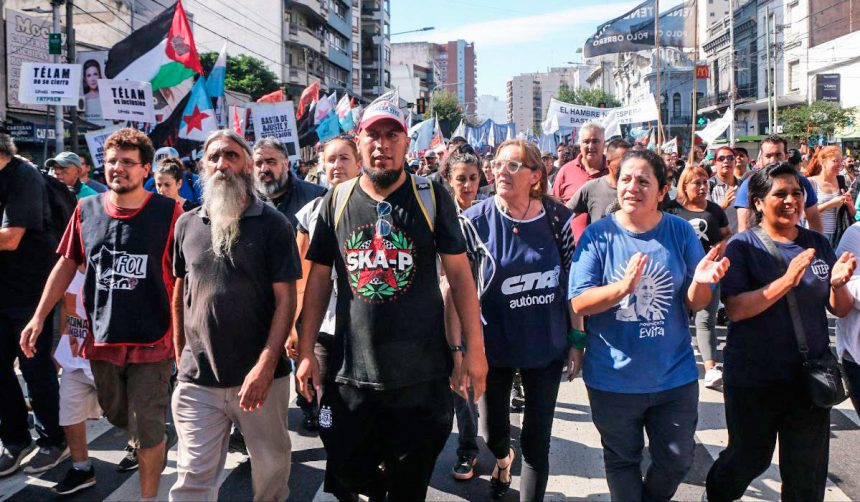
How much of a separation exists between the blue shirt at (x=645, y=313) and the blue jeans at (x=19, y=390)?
3582 mm

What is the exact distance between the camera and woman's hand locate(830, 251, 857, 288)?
3.46m

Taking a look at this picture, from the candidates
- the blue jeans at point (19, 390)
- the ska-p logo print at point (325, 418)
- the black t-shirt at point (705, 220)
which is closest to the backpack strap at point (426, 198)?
the ska-p logo print at point (325, 418)

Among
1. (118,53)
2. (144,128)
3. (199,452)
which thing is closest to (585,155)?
(199,452)

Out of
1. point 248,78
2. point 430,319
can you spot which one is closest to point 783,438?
point 430,319

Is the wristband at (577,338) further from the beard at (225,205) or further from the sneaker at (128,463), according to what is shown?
the sneaker at (128,463)

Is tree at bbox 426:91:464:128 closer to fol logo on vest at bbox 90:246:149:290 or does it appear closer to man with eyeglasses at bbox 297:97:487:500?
fol logo on vest at bbox 90:246:149:290

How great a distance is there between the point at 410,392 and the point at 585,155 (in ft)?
14.9

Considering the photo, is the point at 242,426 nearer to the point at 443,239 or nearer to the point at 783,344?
the point at 443,239

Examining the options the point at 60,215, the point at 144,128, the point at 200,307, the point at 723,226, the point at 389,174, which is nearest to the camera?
the point at 389,174

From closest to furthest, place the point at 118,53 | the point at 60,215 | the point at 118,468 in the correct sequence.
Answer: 1. the point at 118,468
2. the point at 60,215
3. the point at 118,53

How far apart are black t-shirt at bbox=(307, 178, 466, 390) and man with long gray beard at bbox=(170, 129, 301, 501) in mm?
401

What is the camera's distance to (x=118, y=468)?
4.86 meters

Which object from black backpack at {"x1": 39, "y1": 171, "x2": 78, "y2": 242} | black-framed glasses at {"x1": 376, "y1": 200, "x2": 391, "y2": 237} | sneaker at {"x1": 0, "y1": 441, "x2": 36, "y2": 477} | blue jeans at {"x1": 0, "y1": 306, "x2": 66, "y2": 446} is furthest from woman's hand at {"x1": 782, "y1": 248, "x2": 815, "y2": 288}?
sneaker at {"x1": 0, "y1": 441, "x2": 36, "y2": 477}

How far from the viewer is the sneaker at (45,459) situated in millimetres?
4785
